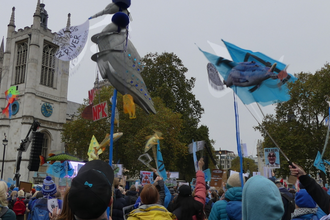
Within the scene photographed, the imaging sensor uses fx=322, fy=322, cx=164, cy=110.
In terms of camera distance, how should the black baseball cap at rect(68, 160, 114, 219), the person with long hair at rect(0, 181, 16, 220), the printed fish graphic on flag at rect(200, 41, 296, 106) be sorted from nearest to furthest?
the black baseball cap at rect(68, 160, 114, 219), the person with long hair at rect(0, 181, 16, 220), the printed fish graphic on flag at rect(200, 41, 296, 106)

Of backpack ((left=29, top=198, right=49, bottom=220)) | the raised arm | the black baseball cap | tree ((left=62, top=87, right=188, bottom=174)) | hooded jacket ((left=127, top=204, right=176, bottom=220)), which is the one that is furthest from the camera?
tree ((left=62, top=87, right=188, bottom=174))

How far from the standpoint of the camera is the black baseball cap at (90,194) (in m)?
1.74

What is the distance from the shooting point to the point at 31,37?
44719 millimetres

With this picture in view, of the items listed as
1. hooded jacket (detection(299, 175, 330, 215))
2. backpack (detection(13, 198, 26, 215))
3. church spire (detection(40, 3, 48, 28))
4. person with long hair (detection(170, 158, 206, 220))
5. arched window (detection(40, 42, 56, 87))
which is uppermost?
church spire (detection(40, 3, 48, 28))

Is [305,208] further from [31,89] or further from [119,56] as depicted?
[31,89]

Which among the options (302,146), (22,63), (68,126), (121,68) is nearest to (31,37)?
(22,63)

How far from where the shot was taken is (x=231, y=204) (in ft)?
11.7

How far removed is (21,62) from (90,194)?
163 feet

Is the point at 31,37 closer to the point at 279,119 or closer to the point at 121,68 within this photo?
the point at 279,119

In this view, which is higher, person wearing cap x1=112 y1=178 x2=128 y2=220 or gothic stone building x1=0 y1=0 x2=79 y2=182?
gothic stone building x1=0 y1=0 x2=79 y2=182

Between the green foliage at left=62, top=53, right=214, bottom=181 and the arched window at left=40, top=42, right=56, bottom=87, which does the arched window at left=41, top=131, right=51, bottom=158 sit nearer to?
the arched window at left=40, top=42, right=56, bottom=87

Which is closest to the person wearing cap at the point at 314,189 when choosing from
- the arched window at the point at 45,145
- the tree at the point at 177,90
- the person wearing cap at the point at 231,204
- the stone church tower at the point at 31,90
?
the person wearing cap at the point at 231,204

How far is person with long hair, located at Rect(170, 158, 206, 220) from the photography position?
4.09m

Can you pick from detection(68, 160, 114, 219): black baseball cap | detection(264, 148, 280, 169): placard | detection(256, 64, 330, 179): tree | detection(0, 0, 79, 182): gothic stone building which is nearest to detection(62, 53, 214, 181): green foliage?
detection(256, 64, 330, 179): tree
